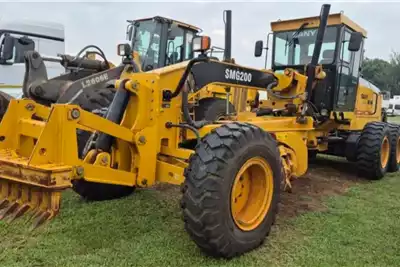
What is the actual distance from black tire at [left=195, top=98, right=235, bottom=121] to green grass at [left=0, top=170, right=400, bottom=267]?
2432mm

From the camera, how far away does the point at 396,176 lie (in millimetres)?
7785

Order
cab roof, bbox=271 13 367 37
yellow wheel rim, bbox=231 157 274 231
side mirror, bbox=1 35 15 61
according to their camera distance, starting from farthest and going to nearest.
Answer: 1. side mirror, bbox=1 35 15 61
2. cab roof, bbox=271 13 367 37
3. yellow wheel rim, bbox=231 157 274 231

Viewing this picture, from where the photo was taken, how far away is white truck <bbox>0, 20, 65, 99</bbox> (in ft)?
31.3

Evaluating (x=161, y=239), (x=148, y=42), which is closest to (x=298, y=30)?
(x=148, y=42)

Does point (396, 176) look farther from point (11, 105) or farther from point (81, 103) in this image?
point (11, 105)

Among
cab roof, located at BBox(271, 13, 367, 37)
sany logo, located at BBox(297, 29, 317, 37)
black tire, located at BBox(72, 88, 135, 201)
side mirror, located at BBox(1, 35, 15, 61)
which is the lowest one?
black tire, located at BBox(72, 88, 135, 201)

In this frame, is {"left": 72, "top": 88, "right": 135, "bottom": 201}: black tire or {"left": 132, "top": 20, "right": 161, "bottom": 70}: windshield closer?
{"left": 72, "top": 88, "right": 135, "bottom": 201}: black tire

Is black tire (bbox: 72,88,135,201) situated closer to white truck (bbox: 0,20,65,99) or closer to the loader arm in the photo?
the loader arm

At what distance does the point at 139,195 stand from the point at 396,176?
16.0 ft

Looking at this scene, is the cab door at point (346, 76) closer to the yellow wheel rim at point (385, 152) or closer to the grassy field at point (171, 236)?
the yellow wheel rim at point (385, 152)

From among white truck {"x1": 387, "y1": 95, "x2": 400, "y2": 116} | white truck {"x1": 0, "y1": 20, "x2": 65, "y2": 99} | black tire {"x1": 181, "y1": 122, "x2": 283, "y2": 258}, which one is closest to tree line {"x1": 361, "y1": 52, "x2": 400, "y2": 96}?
white truck {"x1": 387, "y1": 95, "x2": 400, "y2": 116}

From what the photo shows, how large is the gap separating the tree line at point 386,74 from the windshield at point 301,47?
51.9 m

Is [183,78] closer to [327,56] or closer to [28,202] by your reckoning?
[28,202]

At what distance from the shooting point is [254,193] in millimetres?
4094
